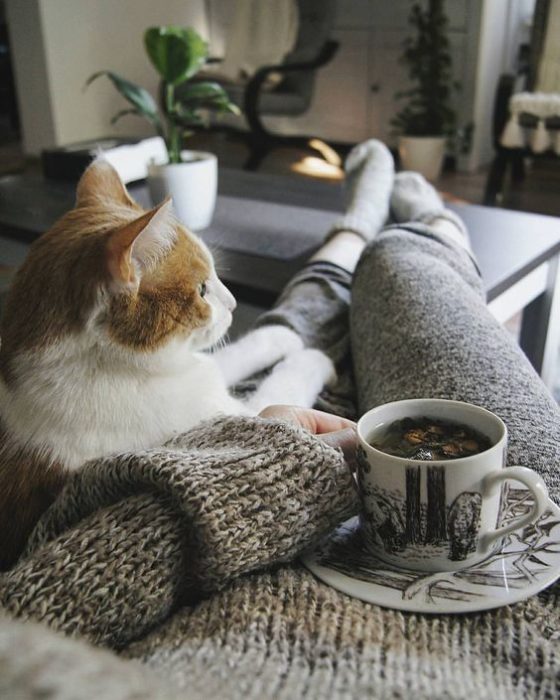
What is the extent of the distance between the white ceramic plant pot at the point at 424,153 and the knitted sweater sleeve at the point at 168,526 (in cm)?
360

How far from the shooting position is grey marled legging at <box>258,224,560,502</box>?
1.90ft

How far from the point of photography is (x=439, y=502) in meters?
0.43

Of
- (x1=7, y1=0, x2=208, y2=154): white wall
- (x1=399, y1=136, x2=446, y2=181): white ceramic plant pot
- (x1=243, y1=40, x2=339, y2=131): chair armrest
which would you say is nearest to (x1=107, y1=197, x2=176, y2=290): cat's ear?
(x1=399, y1=136, x2=446, y2=181): white ceramic plant pot

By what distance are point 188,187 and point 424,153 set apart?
103 inches

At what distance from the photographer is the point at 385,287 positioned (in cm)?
84

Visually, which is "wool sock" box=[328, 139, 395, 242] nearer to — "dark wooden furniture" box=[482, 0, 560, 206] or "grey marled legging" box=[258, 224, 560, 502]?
"grey marled legging" box=[258, 224, 560, 502]

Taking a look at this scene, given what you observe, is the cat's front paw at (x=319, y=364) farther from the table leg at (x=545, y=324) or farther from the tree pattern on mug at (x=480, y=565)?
the table leg at (x=545, y=324)

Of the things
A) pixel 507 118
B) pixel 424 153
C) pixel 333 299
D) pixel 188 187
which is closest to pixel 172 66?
pixel 188 187

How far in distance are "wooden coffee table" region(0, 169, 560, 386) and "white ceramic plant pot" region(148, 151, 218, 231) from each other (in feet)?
0.14

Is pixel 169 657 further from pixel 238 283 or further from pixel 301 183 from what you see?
pixel 301 183

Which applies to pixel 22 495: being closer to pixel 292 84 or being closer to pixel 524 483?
pixel 524 483

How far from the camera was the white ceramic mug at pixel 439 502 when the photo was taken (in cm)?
43

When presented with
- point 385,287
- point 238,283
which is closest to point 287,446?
point 385,287

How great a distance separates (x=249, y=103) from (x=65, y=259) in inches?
148
